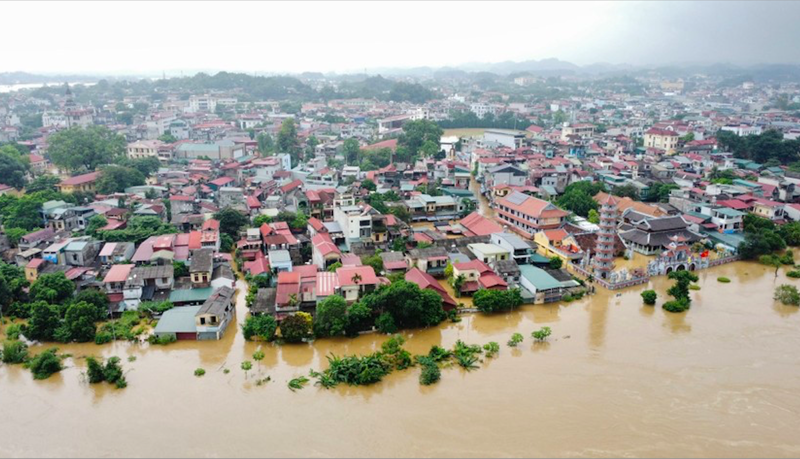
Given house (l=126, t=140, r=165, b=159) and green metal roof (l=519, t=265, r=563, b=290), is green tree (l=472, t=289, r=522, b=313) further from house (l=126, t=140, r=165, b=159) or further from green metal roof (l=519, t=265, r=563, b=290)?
house (l=126, t=140, r=165, b=159)

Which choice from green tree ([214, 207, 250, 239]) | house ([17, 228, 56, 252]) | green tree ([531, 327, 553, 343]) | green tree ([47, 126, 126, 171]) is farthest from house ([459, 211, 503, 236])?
green tree ([47, 126, 126, 171])

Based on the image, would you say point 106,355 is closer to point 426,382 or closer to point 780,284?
point 426,382

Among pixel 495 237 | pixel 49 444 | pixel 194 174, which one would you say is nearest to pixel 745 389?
pixel 495 237

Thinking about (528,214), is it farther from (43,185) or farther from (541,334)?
(43,185)

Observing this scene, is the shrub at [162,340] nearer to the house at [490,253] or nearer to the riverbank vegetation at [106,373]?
the riverbank vegetation at [106,373]

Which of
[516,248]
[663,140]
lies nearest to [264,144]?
[516,248]

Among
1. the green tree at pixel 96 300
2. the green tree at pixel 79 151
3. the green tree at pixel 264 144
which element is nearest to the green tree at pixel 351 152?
the green tree at pixel 264 144
